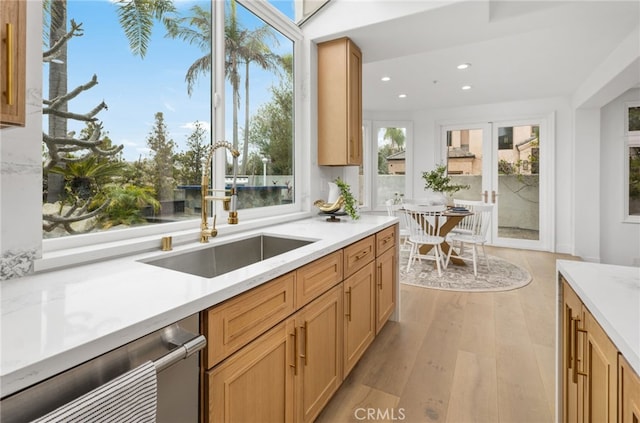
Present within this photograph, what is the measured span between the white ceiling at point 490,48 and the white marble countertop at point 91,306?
2.23 meters

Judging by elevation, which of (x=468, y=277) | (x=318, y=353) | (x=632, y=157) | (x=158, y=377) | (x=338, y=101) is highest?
(x=338, y=101)

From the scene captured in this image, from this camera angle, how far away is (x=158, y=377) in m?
0.79

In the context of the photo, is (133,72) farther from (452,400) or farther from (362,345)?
(452,400)

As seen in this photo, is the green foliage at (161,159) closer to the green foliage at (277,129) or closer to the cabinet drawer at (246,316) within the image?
the green foliage at (277,129)

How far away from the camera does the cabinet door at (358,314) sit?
1791 millimetres

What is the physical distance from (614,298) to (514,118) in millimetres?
5646

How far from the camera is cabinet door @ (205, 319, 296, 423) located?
94 cm

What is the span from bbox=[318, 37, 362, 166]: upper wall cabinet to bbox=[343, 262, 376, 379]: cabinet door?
1.12m

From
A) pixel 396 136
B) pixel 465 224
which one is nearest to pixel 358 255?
pixel 465 224

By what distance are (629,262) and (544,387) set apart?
430 centimetres

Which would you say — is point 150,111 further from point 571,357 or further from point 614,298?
point 571,357

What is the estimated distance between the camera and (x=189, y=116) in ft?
6.19

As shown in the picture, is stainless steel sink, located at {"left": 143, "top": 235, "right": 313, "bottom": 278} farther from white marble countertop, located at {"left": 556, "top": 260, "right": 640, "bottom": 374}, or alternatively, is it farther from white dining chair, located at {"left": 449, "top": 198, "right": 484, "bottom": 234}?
white dining chair, located at {"left": 449, "top": 198, "right": 484, "bottom": 234}

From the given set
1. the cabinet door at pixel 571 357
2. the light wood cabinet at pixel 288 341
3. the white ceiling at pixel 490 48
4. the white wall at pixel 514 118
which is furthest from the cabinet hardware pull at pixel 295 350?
the white wall at pixel 514 118
